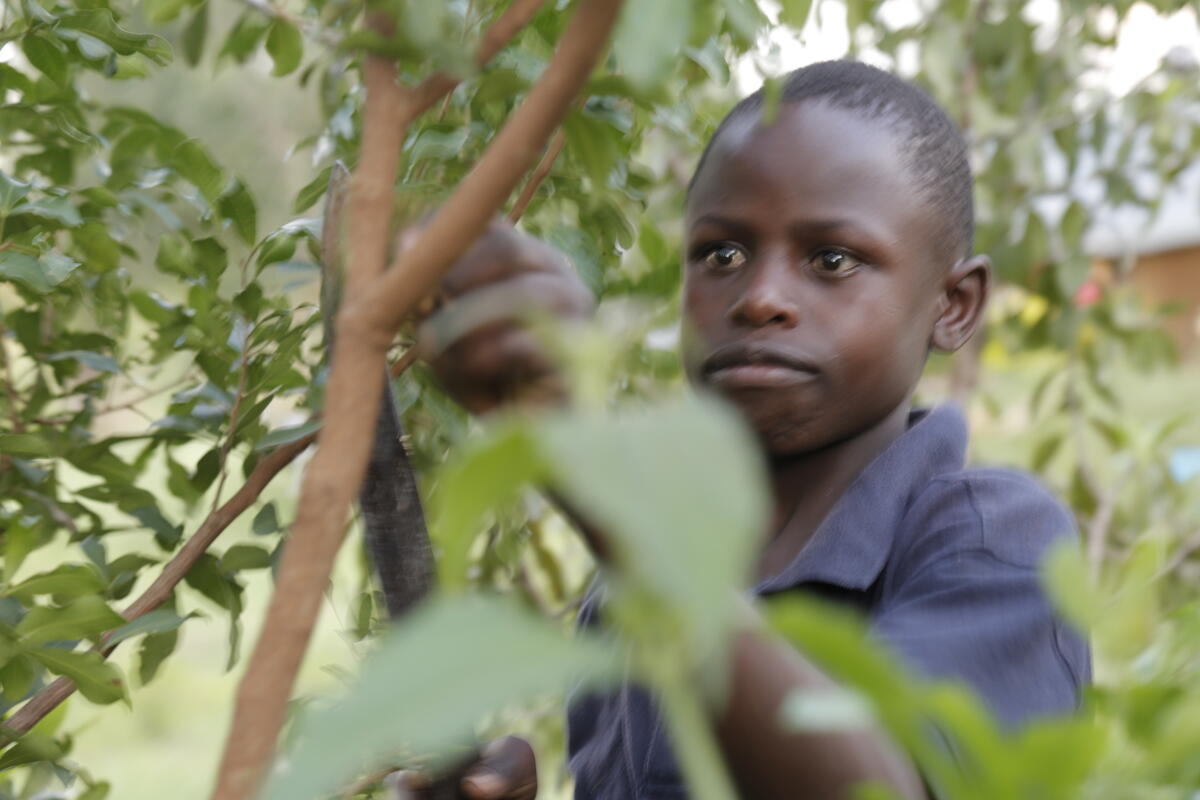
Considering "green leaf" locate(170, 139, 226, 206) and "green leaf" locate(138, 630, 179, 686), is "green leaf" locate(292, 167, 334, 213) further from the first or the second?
"green leaf" locate(138, 630, 179, 686)

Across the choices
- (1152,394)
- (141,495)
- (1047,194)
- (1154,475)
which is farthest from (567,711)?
(1152,394)

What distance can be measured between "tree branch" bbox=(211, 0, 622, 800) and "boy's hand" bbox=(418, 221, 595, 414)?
35mm

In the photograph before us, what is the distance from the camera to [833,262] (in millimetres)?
704

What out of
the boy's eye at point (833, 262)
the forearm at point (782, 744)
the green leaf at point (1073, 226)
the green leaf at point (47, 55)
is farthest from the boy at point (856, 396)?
the green leaf at point (1073, 226)

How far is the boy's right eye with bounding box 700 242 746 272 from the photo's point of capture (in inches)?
28.3

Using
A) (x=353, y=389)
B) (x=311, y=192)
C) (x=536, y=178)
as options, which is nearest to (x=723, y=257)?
(x=536, y=178)

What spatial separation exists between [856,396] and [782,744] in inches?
12.4

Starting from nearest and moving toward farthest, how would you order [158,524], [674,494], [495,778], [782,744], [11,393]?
1. [674,494]
2. [782,744]
3. [495,778]
4. [158,524]
5. [11,393]

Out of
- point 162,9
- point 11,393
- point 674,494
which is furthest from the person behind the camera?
point 11,393

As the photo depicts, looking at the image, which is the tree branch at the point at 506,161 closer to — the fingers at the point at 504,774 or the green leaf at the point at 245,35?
the fingers at the point at 504,774

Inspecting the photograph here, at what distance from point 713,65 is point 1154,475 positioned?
1.30 m

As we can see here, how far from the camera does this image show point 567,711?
31.7 inches

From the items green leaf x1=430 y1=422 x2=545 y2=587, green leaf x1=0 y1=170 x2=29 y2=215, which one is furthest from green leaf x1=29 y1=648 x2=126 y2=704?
green leaf x1=430 y1=422 x2=545 y2=587

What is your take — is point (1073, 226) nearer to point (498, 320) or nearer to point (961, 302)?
point (961, 302)
